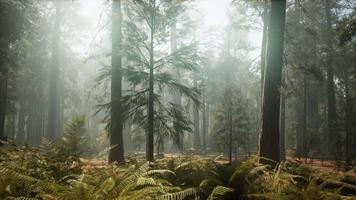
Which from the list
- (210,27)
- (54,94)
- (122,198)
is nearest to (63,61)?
(54,94)

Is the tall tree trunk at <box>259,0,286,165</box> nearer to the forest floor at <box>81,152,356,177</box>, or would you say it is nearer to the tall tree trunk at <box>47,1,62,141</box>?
the forest floor at <box>81,152,356,177</box>

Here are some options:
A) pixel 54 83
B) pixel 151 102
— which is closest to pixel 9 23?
pixel 54 83

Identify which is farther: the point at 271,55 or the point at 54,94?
the point at 54,94

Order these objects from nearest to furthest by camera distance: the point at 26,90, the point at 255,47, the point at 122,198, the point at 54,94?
the point at 122,198
the point at 255,47
the point at 54,94
the point at 26,90

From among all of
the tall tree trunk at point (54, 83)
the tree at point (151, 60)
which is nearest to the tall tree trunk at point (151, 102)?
the tree at point (151, 60)

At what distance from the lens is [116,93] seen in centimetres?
1138

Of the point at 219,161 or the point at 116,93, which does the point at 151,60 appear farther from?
the point at 219,161

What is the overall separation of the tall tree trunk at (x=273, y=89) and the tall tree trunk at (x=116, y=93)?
4344 mm

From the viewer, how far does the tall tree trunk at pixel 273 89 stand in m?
8.50

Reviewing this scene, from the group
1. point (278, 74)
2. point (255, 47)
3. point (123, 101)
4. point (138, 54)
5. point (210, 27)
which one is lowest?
point (123, 101)

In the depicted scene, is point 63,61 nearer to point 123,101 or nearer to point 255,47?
point 255,47

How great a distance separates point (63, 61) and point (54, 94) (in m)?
5.90

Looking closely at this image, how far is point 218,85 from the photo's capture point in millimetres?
40188

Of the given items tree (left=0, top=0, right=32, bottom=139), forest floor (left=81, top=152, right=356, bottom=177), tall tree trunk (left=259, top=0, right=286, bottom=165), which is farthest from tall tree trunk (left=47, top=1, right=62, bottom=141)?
tall tree trunk (left=259, top=0, right=286, bottom=165)
